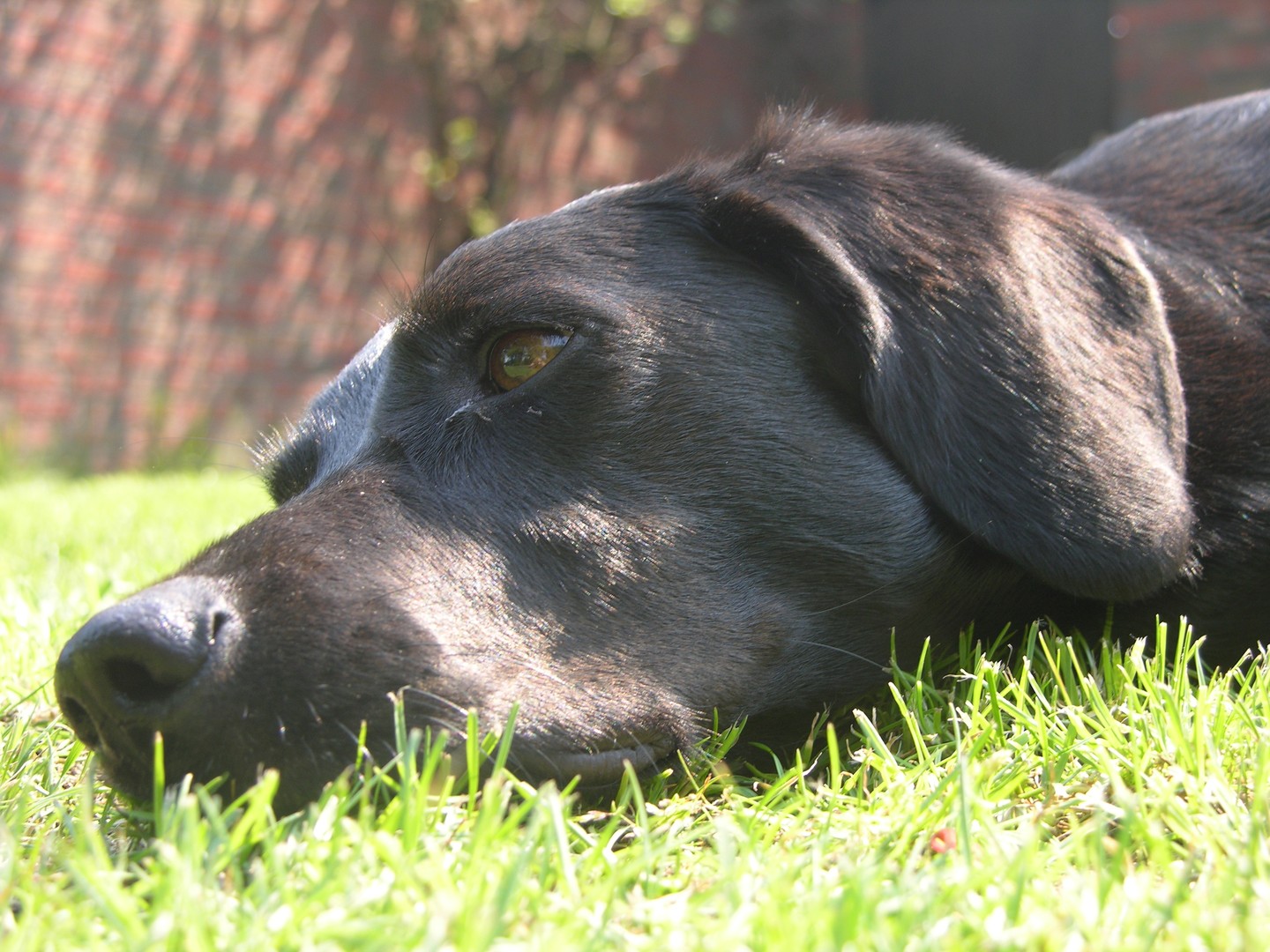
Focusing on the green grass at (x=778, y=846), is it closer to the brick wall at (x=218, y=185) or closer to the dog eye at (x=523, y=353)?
the dog eye at (x=523, y=353)

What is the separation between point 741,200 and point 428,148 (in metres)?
8.16

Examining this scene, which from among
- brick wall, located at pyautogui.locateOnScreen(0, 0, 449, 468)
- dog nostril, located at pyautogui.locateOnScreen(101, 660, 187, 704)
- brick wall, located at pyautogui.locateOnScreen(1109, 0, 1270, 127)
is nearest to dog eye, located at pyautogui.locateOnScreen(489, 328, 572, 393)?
dog nostril, located at pyautogui.locateOnScreen(101, 660, 187, 704)

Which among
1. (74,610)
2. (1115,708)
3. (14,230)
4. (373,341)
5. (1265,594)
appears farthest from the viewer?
(14,230)

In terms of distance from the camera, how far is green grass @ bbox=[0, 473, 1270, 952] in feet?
3.32

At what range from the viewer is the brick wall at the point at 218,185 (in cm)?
746

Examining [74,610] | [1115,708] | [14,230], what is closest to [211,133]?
[14,230]

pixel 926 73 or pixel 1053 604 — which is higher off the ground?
pixel 926 73

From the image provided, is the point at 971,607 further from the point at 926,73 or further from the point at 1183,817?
the point at 926,73

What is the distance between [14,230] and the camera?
24.2ft

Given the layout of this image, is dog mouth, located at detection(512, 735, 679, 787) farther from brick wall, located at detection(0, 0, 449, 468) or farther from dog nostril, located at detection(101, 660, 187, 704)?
brick wall, located at detection(0, 0, 449, 468)

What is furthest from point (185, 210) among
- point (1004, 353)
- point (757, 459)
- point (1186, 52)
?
point (1186, 52)

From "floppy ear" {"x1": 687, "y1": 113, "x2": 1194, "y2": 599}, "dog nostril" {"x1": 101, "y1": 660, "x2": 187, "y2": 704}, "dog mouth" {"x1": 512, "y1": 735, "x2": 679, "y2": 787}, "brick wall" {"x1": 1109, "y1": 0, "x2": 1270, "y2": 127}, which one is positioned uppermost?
"brick wall" {"x1": 1109, "y1": 0, "x2": 1270, "y2": 127}

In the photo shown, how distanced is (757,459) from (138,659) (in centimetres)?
95

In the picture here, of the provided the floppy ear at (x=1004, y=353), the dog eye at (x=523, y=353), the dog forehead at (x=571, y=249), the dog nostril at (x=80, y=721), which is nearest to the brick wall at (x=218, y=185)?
the dog forehead at (x=571, y=249)
